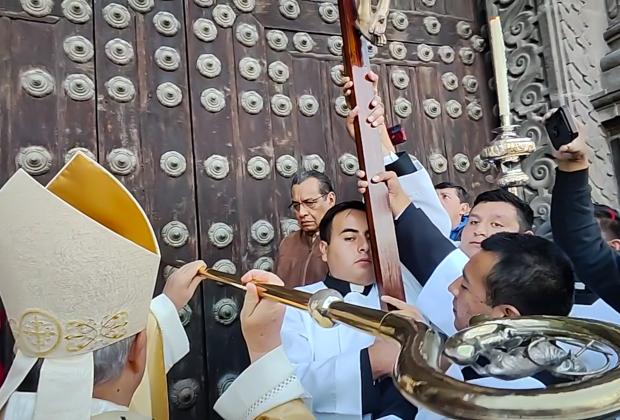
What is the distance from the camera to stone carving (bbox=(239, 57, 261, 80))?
2201 mm


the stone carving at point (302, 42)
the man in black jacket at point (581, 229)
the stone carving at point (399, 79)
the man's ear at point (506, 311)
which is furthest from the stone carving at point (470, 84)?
the man's ear at point (506, 311)

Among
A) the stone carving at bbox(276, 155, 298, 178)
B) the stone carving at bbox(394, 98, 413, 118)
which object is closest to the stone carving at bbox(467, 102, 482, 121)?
the stone carving at bbox(394, 98, 413, 118)

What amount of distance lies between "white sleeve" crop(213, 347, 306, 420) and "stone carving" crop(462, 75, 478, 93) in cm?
173

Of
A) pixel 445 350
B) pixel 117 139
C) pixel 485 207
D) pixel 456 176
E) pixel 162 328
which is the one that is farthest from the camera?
pixel 456 176

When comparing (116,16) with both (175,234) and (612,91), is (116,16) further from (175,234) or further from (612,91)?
(612,91)

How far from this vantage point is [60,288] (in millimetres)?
1004

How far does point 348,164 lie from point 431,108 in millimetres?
433

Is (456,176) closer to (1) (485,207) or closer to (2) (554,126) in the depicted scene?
(1) (485,207)

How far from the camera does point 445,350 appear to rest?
49 cm

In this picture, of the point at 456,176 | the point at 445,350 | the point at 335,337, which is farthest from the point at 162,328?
the point at 456,176

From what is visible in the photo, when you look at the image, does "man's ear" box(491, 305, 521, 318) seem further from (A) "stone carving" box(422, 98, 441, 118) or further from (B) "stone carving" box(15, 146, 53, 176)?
(A) "stone carving" box(422, 98, 441, 118)

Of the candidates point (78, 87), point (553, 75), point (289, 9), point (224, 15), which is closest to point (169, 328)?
point (78, 87)

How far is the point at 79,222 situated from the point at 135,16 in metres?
1.29

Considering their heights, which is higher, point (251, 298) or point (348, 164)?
point (348, 164)
